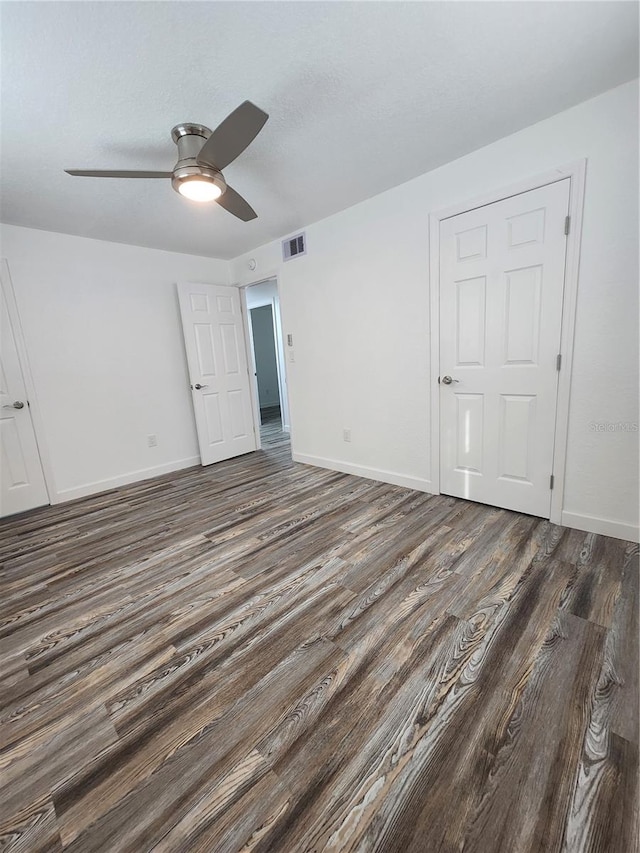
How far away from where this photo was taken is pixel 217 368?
4152 mm

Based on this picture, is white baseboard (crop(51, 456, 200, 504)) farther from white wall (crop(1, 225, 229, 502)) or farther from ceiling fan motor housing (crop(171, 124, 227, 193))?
ceiling fan motor housing (crop(171, 124, 227, 193))

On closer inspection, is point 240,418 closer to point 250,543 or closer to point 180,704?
point 250,543

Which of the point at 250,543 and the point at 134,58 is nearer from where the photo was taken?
the point at 134,58

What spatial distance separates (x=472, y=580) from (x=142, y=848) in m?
1.59

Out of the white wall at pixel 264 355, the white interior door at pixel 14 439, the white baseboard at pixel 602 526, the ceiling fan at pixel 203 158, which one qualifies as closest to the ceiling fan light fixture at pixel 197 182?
the ceiling fan at pixel 203 158

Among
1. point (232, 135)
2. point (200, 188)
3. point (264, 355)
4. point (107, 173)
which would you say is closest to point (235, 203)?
point (200, 188)

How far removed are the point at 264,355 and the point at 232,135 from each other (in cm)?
628

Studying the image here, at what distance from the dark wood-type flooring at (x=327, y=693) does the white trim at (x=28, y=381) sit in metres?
1.13

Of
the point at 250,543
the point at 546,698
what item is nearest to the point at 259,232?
the point at 250,543

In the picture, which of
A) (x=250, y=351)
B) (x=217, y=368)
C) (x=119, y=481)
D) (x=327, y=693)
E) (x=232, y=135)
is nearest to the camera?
(x=327, y=693)

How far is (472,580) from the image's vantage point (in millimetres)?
1830

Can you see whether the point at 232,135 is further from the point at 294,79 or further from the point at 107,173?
the point at 107,173

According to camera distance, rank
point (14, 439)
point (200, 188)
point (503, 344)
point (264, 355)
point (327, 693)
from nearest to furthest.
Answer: point (327, 693), point (200, 188), point (503, 344), point (14, 439), point (264, 355)

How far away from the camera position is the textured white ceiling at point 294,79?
52.3 inches
